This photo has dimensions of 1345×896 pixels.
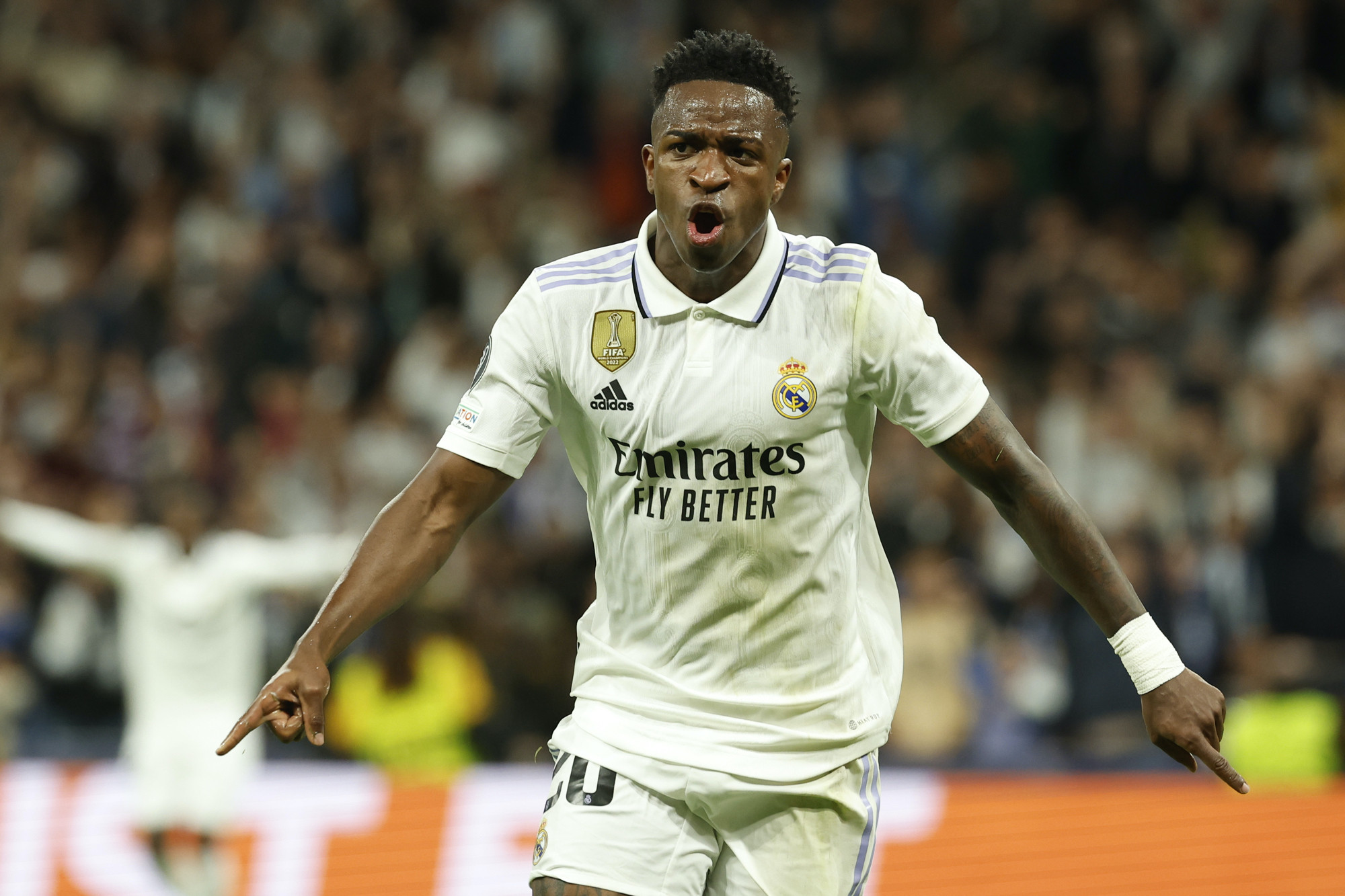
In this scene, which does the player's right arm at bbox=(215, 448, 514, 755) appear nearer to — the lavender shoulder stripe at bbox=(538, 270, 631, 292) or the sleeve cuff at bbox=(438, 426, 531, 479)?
the sleeve cuff at bbox=(438, 426, 531, 479)

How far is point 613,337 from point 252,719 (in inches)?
44.6

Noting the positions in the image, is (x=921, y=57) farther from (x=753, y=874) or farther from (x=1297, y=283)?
(x=753, y=874)

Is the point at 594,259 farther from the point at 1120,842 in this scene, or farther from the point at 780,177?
the point at 1120,842

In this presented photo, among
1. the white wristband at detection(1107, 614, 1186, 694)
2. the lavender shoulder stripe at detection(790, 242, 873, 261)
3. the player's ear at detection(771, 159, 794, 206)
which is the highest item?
the player's ear at detection(771, 159, 794, 206)

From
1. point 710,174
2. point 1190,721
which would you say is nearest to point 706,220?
point 710,174

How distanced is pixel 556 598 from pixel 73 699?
2.85 metres

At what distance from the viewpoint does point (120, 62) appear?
13.3 metres

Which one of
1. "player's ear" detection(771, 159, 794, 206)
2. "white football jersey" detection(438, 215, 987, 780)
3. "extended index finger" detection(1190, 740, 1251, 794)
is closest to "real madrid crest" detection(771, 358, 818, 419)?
"white football jersey" detection(438, 215, 987, 780)

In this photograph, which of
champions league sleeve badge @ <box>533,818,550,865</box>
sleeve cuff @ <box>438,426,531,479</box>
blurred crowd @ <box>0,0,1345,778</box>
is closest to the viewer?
champions league sleeve badge @ <box>533,818,550,865</box>

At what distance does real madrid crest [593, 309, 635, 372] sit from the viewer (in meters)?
3.87

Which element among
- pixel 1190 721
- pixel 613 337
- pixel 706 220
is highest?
pixel 706 220

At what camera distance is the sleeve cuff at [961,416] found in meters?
3.82

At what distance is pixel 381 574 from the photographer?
379 cm

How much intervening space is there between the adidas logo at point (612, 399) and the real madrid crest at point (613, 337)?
4 centimetres
